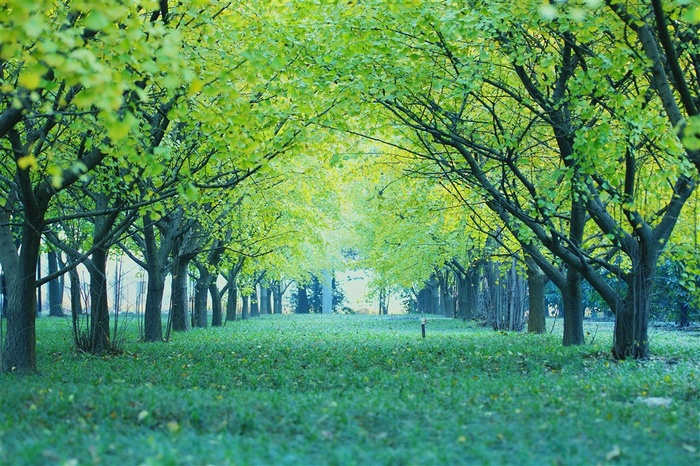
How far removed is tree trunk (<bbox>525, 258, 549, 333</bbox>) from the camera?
20.0 metres

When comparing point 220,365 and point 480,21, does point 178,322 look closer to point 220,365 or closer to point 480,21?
point 220,365

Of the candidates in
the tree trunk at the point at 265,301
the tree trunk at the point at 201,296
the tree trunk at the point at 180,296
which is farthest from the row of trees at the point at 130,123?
the tree trunk at the point at 265,301

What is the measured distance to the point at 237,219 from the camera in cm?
2016

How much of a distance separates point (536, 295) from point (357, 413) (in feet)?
48.7

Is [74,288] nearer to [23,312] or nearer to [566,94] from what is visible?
[23,312]

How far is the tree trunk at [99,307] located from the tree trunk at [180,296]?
21.0ft

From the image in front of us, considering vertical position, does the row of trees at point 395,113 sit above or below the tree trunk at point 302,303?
above

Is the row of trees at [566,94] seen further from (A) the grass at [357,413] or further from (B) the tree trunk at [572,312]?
(A) the grass at [357,413]

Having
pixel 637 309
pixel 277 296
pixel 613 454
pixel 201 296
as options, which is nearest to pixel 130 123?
pixel 613 454

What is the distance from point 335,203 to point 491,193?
44.1ft

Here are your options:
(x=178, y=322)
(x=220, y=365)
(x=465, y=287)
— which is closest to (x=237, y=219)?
(x=178, y=322)

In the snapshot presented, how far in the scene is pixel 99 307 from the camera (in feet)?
47.6

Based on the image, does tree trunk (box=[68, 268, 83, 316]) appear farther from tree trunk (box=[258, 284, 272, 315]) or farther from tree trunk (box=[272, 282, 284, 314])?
tree trunk (box=[272, 282, 284, 314])

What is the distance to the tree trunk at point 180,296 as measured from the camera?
21.9m
